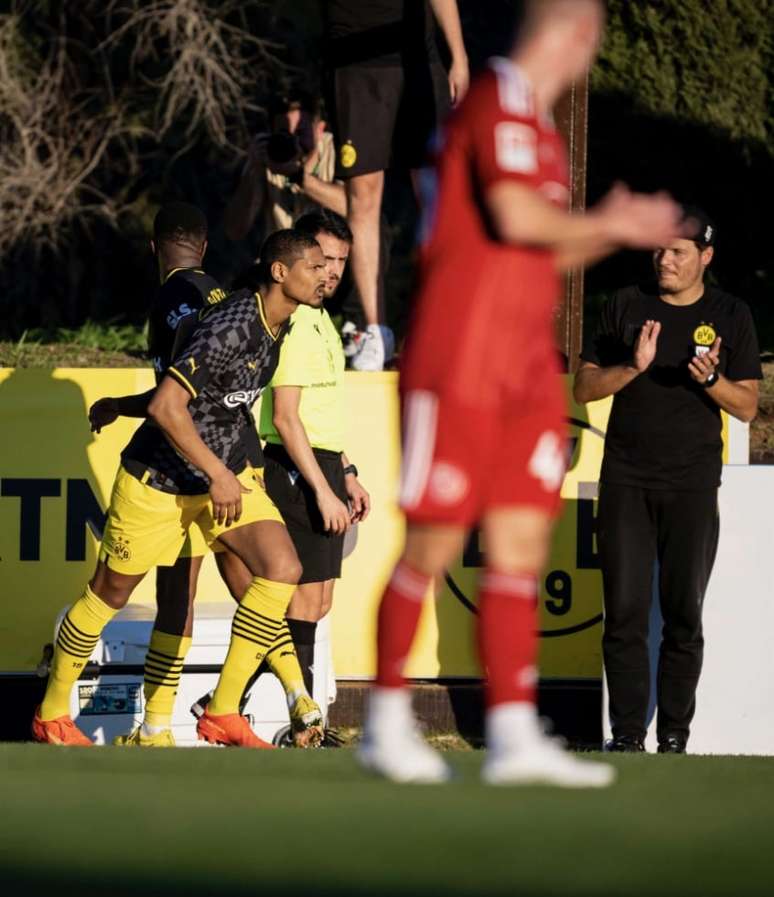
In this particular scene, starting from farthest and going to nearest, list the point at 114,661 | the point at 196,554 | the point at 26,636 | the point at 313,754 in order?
1. the point at 26,636
2. the point at 114,661
3. the point at 196,554
4. the point at 313,754

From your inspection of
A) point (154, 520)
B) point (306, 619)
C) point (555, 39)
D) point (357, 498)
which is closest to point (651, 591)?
point (357, 498)

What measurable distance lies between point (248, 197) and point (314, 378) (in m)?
3.23

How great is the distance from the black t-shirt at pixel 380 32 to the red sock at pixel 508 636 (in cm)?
620

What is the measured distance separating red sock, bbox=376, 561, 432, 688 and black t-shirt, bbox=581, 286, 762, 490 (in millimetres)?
3656

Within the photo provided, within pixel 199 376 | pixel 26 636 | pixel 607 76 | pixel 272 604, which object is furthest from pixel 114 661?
pixel 607 76

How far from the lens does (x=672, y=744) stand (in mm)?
7934

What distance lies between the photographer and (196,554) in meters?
7.56

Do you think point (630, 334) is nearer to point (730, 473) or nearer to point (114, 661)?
point (730, 473)

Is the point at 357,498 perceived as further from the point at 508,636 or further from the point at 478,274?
the point at 478,274

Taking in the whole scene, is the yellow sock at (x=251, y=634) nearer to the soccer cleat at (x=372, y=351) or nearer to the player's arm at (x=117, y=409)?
the player's arm at (x=117, y=409)

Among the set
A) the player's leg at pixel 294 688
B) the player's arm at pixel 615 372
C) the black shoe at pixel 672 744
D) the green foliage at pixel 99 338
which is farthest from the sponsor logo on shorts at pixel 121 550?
the green foliage at pixel 99 338

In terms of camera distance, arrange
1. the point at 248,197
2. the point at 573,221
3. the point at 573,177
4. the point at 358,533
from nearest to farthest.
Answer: the point at 573,221 → the point at 358,533 → the point at 573,177 → the point at 248,197

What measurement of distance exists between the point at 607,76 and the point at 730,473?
543 cm

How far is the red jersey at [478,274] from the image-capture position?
13.9 feet
